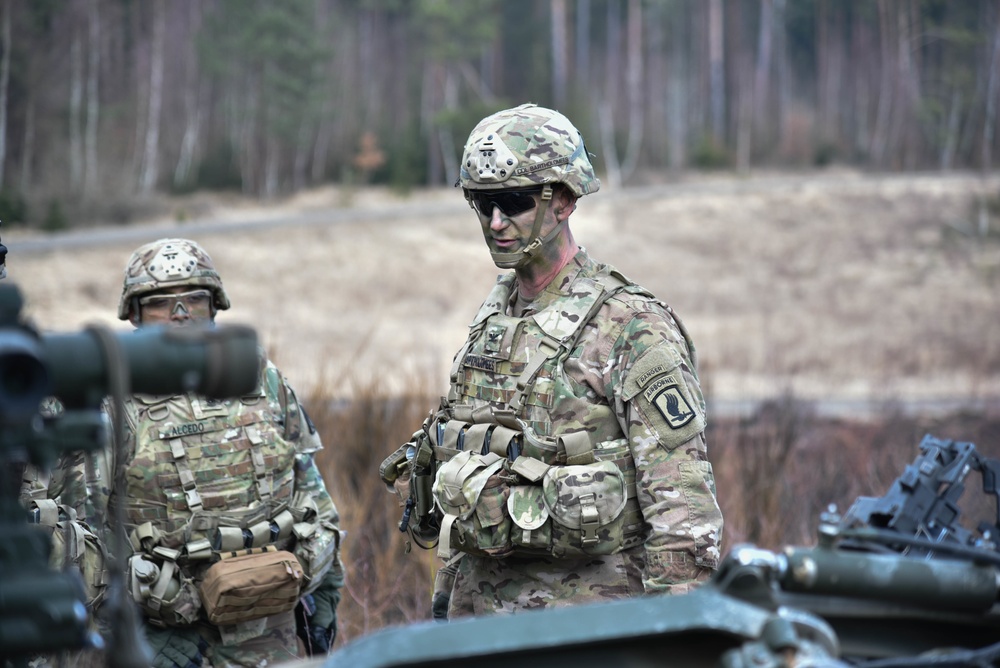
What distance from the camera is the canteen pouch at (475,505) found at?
3.31 meters

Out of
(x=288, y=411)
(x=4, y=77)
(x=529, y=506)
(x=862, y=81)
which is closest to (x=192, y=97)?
(x=4, y=77)

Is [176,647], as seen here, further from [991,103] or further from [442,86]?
[442,86]

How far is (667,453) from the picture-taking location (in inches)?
127

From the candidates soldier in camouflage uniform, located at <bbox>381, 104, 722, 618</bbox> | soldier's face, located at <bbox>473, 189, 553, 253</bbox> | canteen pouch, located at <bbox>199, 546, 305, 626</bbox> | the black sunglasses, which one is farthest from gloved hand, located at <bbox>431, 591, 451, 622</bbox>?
the black sunglasses

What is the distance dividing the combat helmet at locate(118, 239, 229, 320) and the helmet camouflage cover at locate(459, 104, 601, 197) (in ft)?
4.13

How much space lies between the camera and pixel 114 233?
25578mm

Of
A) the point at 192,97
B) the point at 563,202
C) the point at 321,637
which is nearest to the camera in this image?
the point at 563,202

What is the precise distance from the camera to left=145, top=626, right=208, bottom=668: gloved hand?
410cm

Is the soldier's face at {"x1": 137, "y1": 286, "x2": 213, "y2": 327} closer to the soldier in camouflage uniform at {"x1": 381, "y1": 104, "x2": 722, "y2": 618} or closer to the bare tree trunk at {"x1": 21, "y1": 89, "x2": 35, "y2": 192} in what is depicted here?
the soldier in camouflage uniform at {"x1": 381, "y1": 104, "x2": 722, "y2": 618}

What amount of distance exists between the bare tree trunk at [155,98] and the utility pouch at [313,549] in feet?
86.1

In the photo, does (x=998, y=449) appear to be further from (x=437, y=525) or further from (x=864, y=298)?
(x=864, y=298)

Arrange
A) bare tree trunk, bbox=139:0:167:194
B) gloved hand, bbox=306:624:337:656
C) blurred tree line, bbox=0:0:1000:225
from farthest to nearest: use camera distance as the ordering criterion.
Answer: bare tree trunk, bbox=139:0:167:194
blurred tree line, bbox=0:0:1000:225
gloved hand, bbox=306:624:337:656

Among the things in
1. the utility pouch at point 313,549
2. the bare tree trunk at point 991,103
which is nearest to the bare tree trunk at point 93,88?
the bare tree trunk at point 991,103

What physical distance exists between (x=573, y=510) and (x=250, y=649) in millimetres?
1659
